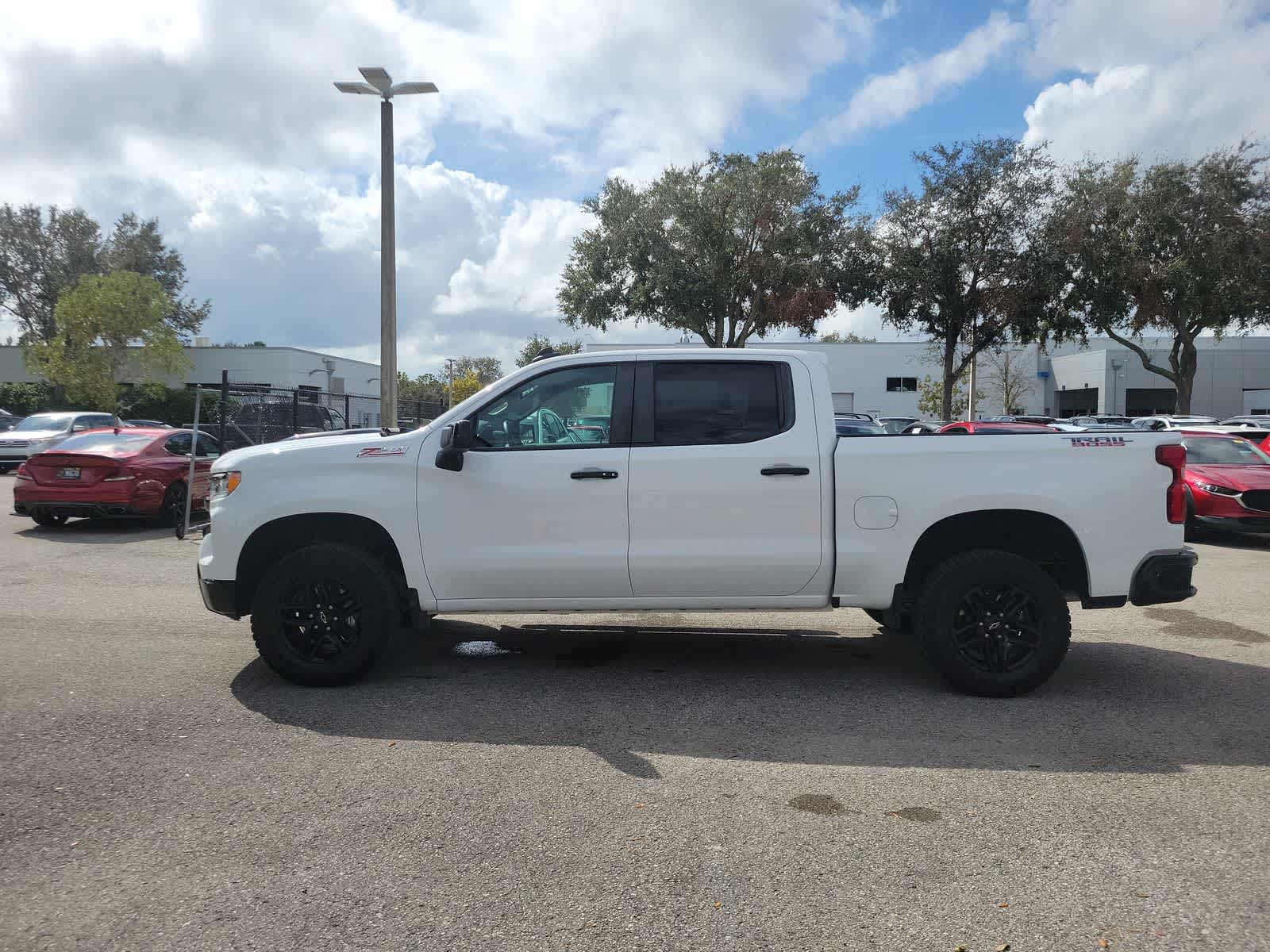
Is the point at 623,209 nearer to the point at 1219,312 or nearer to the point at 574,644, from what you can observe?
the point at 1219,312

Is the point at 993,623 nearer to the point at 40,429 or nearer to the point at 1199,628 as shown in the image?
the point at 1199,628

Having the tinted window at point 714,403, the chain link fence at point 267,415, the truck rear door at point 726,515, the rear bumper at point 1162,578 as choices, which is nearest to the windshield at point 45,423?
the chain link fence at point 267,415

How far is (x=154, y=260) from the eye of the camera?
56.3 meters

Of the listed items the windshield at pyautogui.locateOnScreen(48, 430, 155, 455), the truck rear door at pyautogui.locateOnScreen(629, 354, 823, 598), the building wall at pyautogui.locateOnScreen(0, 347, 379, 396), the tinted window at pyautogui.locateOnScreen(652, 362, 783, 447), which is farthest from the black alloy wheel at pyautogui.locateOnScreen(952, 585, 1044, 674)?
the building wall at pyautogui.locateOnScreen(0, 347, 379, 396)

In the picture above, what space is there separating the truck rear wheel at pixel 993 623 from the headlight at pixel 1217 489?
8692mm

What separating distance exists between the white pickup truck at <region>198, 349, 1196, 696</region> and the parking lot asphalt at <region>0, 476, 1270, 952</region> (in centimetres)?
51

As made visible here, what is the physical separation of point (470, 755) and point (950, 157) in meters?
26.9

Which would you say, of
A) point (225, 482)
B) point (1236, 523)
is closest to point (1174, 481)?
point (225, 482)

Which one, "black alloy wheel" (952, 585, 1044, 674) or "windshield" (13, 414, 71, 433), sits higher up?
"windshield" (13, 414, 71, 433)

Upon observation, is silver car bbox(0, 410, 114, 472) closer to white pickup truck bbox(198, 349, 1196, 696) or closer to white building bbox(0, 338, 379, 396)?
white pickup truck bbox(198, 349, 1196, 696)

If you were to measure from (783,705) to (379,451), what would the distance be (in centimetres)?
274

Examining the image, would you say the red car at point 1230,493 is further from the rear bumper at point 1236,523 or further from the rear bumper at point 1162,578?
the rear bumper at point 1162,578

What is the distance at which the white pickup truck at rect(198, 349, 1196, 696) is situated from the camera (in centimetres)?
546

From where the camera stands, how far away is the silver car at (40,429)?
911 inches
